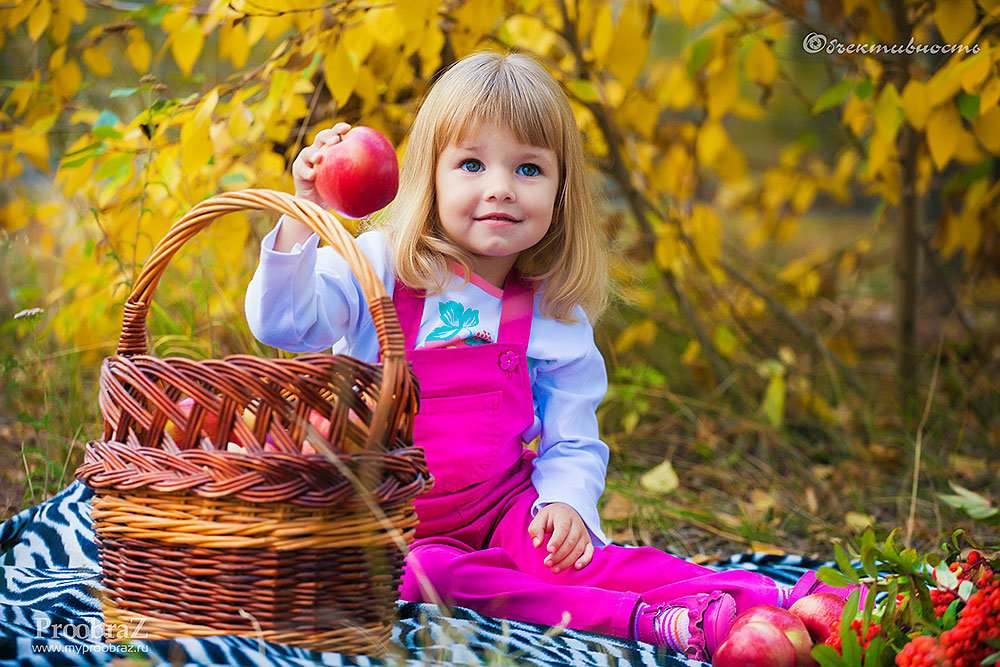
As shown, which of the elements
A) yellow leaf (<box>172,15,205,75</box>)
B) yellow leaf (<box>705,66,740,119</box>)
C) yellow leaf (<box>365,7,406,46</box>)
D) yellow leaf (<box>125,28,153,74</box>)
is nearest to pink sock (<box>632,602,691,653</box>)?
yellow leaf (<box>365,7,406,46</box>)

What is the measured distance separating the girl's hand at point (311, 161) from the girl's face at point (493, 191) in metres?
0.25

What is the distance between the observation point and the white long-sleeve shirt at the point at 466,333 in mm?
1410

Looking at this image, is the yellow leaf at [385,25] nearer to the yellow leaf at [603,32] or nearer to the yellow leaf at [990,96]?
Result: the yellow leaf at [603,32]

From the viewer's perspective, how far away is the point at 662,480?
2.22 meters

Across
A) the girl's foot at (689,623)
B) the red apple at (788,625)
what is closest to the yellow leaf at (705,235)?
the girl's foot at (689,623)

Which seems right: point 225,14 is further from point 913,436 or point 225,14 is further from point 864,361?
point 864,361

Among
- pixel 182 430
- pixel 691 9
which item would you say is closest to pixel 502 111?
pixel 691 9

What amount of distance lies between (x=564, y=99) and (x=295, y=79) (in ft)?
1.97

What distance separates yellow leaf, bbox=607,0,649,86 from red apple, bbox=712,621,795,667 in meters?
1.24

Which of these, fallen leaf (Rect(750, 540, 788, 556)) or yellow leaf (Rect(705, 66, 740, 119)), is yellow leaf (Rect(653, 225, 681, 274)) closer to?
yellow leaf (Rect(705, 66, 740, 119))

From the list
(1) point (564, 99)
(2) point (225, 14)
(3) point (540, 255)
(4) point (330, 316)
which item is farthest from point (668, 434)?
(2) point (225, 14)

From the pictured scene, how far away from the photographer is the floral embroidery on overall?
5.38ft

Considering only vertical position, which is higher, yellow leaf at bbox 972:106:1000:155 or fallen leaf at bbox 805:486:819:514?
yellow leaf at bbox 972:106:1000:155

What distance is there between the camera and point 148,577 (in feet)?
3.71
